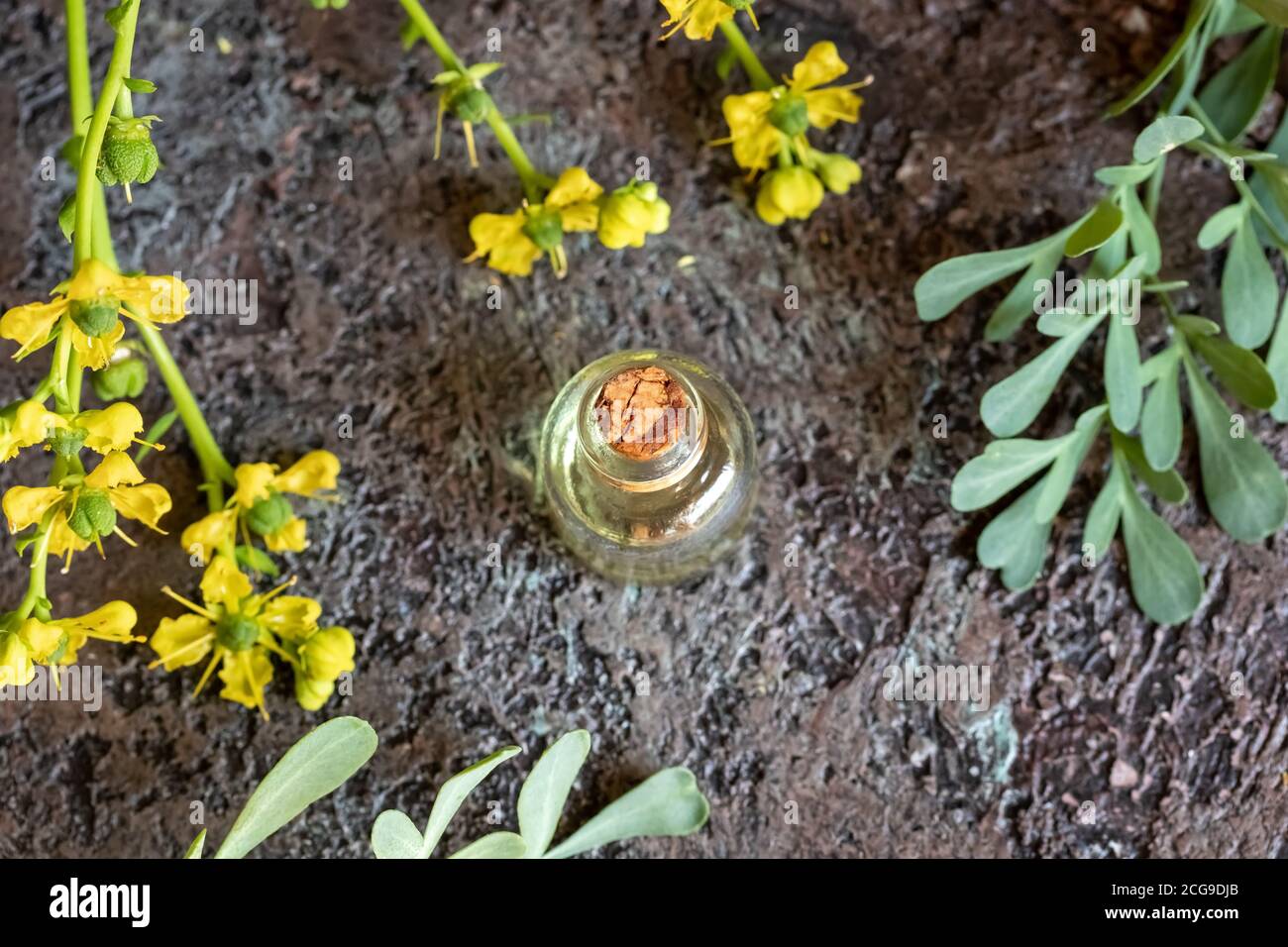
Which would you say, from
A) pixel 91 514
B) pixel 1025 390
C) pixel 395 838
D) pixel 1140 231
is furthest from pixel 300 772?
pixel 1140 231

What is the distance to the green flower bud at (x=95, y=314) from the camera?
1.80ft

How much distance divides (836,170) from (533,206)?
0.64 feet

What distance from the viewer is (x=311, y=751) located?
629mm

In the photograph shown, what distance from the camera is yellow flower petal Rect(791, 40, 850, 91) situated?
768 millimetres

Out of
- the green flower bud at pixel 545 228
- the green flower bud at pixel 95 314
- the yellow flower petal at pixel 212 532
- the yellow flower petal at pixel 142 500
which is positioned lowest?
the yellow flower petal at pixel 212 532

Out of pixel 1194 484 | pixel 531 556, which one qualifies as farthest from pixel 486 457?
pixel 1194 484

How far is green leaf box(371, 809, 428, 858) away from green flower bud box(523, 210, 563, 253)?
359 mm

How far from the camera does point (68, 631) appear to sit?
25.3 inches

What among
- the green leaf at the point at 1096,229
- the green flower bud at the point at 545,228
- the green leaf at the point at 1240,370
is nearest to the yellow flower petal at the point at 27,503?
the green flower bud at the point at 545,228

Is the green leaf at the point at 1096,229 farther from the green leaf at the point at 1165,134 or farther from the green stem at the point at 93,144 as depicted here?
the green stem at the point at 93,144

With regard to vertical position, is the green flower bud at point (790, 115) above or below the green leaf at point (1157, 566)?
above

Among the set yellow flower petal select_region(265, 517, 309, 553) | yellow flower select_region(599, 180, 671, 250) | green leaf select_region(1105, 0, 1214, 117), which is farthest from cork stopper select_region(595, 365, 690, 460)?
green leaf select_region(1105, 0, 1214, 117)

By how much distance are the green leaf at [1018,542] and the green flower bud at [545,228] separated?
0.33 meters

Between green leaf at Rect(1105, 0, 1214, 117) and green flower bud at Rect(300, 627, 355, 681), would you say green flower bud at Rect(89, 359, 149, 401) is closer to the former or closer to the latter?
green flower bud at Rect(300, 627, 355, 681)
